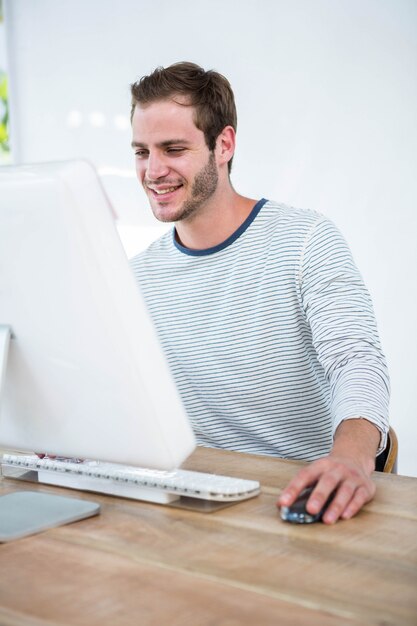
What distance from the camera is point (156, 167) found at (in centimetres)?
215

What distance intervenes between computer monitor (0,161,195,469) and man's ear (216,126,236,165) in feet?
4.08

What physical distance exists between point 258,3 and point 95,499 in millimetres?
3601

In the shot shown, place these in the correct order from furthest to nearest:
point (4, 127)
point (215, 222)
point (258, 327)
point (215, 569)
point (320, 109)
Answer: point (4, 127)
point (320, 109)
point (215, 222)
point (258, 327)
point (215, 569)

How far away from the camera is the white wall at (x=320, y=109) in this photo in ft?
13.3

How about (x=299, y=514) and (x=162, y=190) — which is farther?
(x=162, y=190)

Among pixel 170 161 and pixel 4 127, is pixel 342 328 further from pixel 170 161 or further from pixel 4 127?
pixel 4 127

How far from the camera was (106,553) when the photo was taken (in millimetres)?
1055

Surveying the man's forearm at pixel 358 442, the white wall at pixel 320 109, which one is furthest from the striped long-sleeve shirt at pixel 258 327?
the white wall at pixel 320 109

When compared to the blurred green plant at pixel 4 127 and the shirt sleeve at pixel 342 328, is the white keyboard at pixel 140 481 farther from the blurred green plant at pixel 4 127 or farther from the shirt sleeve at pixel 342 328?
the blurred green plant at pixel 4 127

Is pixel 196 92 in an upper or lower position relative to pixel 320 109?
upper

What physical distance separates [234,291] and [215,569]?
3.52 feet

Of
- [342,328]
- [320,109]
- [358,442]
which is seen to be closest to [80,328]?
[358,442]

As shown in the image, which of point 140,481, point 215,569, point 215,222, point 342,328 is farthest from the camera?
point 215,222

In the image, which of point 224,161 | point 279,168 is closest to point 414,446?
point 279,168
